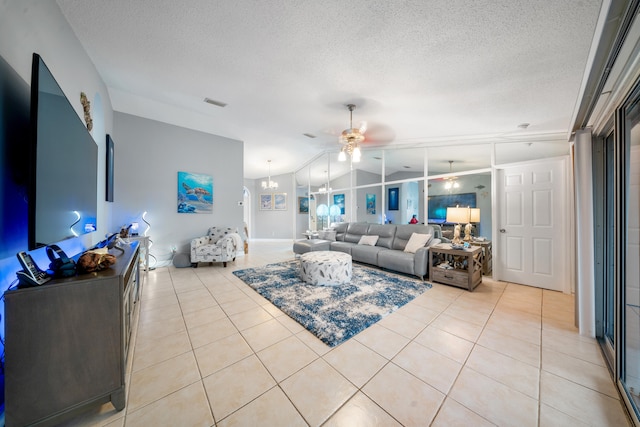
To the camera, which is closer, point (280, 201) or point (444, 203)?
point (444, 203)

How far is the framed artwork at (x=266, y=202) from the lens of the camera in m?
8.76

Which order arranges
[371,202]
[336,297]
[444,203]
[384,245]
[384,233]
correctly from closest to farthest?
[336,297] < [384,245] < [384,233] < [444,203] < [371,202]

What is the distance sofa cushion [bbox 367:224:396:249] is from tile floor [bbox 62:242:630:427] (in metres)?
2.22

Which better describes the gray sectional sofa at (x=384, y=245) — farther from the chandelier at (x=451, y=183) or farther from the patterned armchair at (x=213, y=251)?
the patterned armchair at (x=213, y=251)

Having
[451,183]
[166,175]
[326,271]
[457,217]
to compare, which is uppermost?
[166,175]

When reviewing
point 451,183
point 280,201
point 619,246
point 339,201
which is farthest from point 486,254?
point 280,201

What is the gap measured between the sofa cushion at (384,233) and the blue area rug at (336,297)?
2.83 ft

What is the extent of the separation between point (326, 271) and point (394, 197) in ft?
12.5

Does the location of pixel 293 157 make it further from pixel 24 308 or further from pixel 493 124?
pixel 24 308

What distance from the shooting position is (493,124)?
3367mm

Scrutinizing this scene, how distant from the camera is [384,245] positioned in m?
4.71

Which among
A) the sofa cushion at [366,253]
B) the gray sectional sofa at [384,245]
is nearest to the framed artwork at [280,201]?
the gray sectional sofa at [384,245]

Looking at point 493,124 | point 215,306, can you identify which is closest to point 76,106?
point 215,306

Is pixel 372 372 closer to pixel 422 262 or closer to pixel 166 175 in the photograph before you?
pixel 422 262
